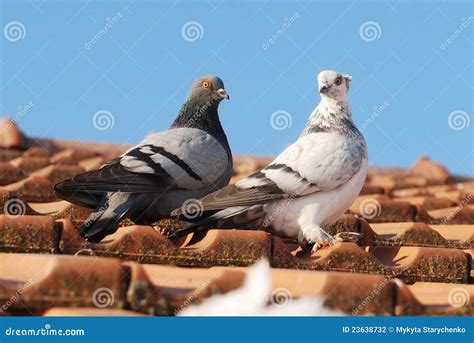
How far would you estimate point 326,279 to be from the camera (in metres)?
4.25

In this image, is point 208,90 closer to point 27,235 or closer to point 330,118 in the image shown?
point 330,118

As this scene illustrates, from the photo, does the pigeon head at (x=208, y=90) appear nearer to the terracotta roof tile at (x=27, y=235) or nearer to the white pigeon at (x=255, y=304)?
the terracotta roof tile at (x=27, y=235)

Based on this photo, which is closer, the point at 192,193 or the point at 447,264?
the point at 447,264

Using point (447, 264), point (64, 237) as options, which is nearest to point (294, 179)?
point (447, 264)

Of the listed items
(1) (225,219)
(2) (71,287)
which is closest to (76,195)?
(1) (225,219)

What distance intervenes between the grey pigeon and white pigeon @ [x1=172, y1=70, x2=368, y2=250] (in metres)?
0.60

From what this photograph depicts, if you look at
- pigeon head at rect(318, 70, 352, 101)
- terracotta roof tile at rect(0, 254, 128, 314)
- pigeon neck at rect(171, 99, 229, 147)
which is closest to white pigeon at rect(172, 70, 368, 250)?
pigeon head at rect(318, 70, 352, 101)

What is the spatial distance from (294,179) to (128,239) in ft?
4.70

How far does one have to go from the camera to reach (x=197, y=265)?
4.99m

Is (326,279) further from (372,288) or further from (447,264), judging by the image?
(447,264)

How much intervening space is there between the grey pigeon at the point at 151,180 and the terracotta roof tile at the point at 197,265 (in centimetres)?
28

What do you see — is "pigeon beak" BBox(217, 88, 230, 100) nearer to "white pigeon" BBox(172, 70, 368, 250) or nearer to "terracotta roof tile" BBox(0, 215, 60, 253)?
"white pigeon" BBox(172, 70, 368, 250)

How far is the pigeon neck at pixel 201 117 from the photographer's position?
307 inches

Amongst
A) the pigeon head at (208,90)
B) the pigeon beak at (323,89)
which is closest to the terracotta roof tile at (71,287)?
the pigeon beak at (323,89)
